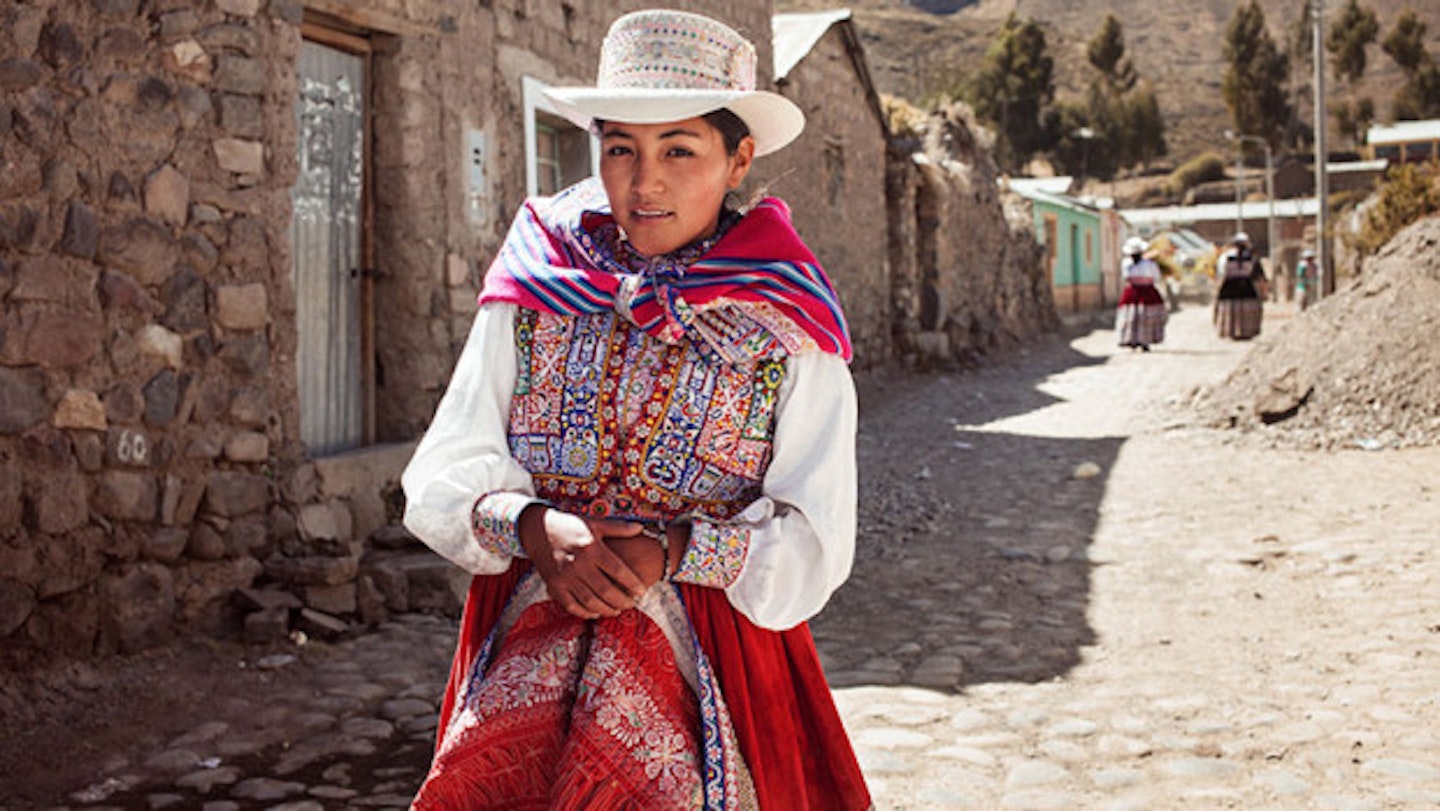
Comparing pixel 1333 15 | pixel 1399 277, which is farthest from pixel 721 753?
pixel 1333 15

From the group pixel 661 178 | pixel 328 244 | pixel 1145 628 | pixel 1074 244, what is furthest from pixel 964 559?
pixel 1074 244

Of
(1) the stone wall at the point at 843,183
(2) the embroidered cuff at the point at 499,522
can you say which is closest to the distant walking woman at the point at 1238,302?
(1) the stone wall at the point at 843,183

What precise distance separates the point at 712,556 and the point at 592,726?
29 centimetres

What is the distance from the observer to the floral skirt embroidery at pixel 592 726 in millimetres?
1834

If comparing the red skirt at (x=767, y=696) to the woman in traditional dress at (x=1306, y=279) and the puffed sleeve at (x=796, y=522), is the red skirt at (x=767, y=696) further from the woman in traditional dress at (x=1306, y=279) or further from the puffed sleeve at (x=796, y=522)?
the woman in traditional dress at (x=1306, y=279)

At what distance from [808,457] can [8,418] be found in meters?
3.43

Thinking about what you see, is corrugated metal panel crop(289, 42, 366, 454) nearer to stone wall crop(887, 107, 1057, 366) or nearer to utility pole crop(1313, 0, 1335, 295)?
stone wall crop(887, 107, 1057, 366)

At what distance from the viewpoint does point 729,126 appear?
6.91 feet

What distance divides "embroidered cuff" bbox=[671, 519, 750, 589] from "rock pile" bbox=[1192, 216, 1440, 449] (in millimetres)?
9022

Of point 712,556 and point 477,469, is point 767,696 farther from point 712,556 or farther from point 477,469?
point 477,469

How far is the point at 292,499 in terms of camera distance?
5535mm

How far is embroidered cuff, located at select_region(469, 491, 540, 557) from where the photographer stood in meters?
1.93

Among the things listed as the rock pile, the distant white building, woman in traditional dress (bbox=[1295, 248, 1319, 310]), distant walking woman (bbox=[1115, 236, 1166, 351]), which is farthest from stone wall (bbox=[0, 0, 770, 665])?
the distant white building

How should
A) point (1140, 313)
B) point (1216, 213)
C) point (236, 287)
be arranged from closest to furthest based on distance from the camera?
point (236, 287)
point (1140, 313)
point (1216, 213)
